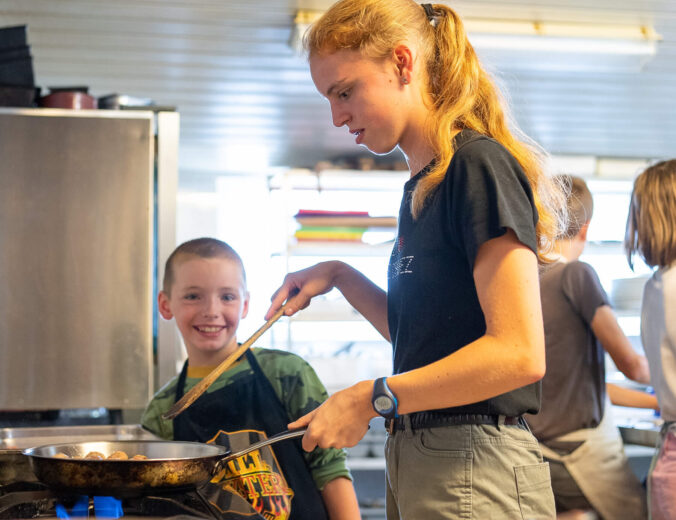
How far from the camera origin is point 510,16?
3010mm

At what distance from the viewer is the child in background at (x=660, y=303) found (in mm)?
1706

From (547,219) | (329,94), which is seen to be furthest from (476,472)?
(329,94)

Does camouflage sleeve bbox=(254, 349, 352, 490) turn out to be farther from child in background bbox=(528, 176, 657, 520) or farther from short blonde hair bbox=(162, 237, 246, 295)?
child in background bbox=(528, 176, 657, 520)

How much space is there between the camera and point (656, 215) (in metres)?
1.81

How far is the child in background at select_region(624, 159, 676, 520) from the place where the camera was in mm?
1706

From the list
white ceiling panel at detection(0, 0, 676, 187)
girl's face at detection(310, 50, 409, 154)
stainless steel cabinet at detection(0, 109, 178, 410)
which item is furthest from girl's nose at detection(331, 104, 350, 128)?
white ceiling panel at detection(0, 0, 676, 187)

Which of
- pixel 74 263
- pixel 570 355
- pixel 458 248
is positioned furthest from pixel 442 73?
pixel 74 263

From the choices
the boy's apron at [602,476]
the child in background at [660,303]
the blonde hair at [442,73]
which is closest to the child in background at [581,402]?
the boy's apron at [602,476]

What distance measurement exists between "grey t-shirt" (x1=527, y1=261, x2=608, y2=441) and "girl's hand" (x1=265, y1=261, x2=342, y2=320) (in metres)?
0.86

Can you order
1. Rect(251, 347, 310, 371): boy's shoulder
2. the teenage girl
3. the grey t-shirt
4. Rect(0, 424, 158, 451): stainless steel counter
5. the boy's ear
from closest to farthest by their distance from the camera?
the teenage girl, Rect(0, 424, 158, 451): stainless steel counter, Rect(251, 347, 310, 371): boy's shoulder, the boy's ear, the grey t-shirt

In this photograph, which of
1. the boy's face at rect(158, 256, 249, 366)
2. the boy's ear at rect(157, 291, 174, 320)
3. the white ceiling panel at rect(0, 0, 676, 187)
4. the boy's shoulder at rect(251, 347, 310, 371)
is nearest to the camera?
the boy's shoulder at rect(251, 347, 310, 371)

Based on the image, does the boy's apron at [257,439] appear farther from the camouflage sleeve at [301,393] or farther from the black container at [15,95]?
the black container at [15,95]

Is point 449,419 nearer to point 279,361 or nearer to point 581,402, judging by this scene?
point 279,361

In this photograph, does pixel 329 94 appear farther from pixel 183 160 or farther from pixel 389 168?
pixel 183 160
